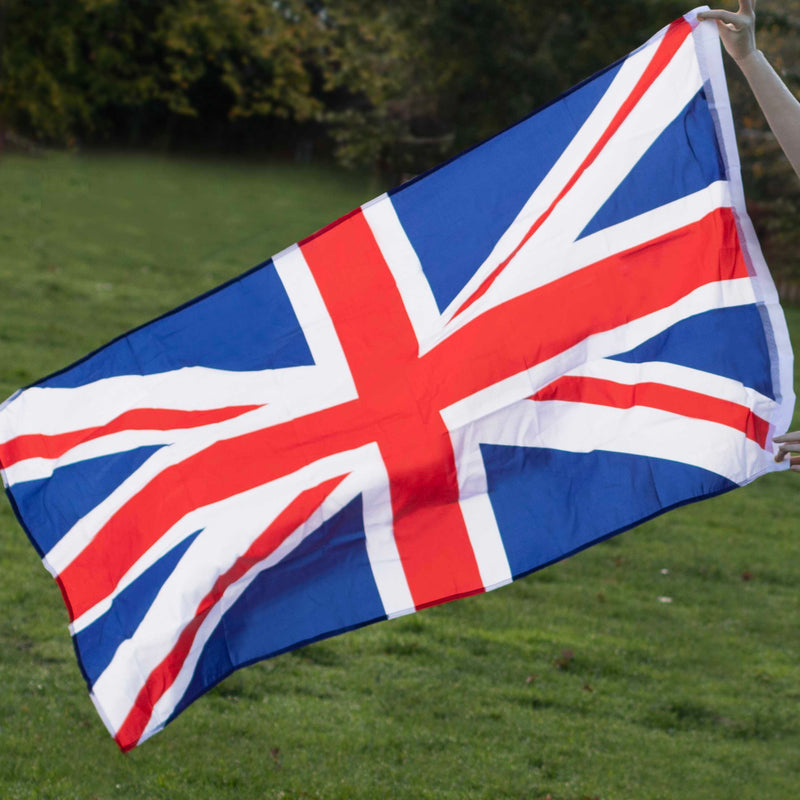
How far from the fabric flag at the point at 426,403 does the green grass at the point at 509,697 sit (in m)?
1.42

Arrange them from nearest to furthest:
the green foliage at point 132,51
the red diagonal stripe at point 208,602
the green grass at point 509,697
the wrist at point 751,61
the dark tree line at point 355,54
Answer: the red diagonal stripe at point 208,602 < the wrist at point 751,61 < the green grass at point 509,697 < the dark tree line at point 355,54 < the green foliage at point 132,51

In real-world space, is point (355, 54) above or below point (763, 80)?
below

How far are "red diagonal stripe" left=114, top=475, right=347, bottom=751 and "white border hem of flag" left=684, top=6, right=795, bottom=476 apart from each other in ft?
4.77

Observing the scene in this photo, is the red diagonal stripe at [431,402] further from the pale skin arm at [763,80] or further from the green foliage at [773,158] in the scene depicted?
the green foliage at [773,158]

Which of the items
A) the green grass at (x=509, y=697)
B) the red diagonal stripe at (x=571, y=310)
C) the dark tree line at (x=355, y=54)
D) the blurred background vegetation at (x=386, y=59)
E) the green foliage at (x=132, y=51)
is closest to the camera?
the red diagonal stripe at (x=571, y=310)

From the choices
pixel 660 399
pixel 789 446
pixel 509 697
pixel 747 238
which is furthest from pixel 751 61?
pixel 509 697

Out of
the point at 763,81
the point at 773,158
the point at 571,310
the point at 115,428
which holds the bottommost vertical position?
the point at 773,158

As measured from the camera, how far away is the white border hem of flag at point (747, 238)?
153 inches

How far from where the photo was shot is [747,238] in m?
4.02

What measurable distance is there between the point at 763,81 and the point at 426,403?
1.56 metres

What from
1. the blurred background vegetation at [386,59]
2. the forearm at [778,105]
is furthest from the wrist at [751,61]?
the blurred background vegetation at [386,59]

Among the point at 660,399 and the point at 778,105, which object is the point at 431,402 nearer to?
the point at 660,399

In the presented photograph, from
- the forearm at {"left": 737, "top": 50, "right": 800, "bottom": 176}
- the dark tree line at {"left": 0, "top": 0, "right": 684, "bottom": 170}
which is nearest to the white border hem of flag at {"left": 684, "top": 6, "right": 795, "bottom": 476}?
the forearm at {"left": 737, "top": 50, "right": 800, "bottom": 176}

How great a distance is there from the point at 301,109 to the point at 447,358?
17.2m
